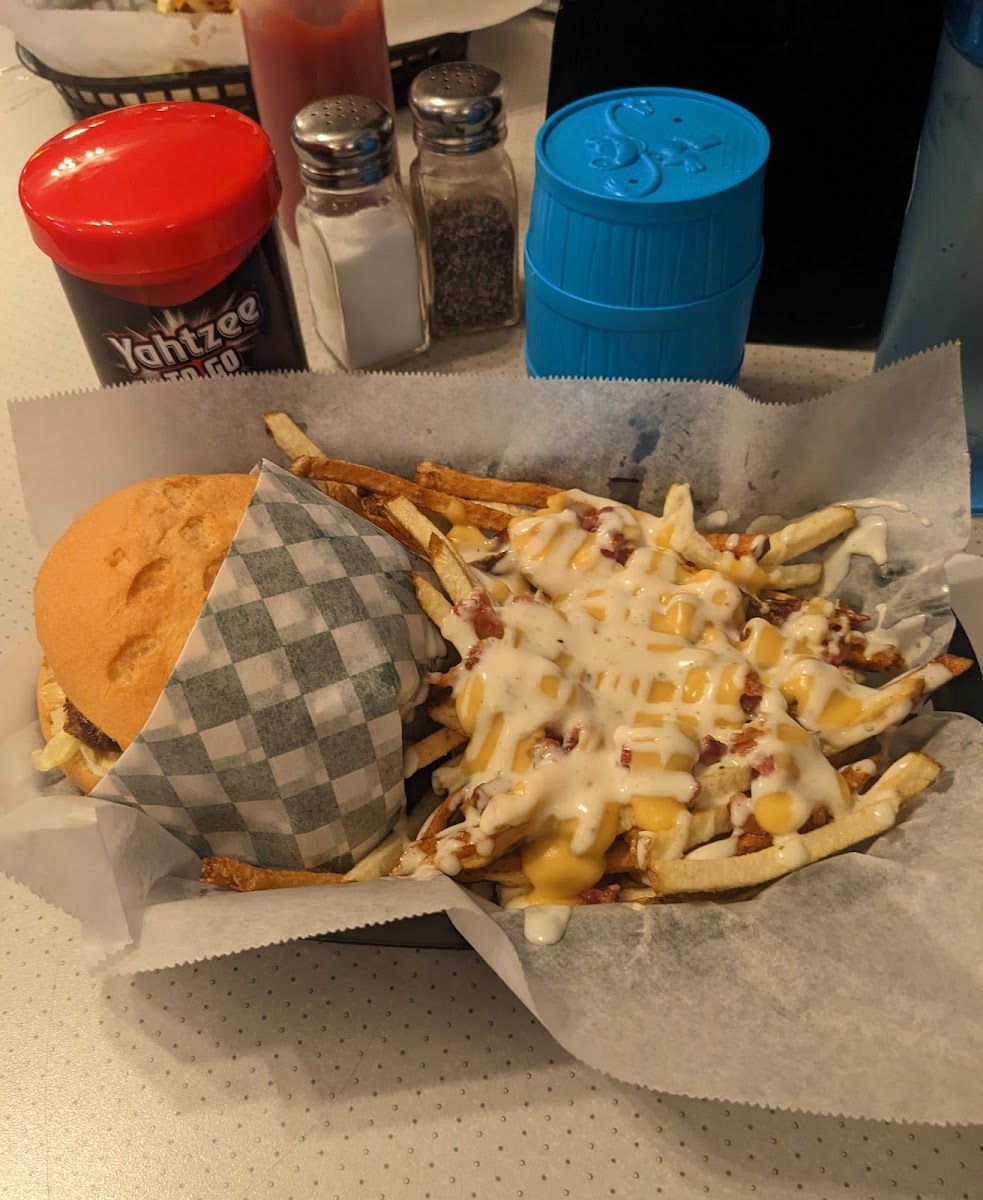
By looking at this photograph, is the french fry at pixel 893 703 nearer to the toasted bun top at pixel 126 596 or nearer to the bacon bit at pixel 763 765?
the bacon bit at pixel 763 765

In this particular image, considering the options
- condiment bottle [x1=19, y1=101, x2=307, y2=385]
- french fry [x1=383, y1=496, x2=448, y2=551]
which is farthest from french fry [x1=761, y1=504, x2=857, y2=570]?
condiment bottle [x1=19, y1=101, x2=307, y2=385]

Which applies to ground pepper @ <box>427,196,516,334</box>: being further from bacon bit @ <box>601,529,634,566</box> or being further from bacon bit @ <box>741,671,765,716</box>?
bacon bit @ <box>741,671,765,716</box>

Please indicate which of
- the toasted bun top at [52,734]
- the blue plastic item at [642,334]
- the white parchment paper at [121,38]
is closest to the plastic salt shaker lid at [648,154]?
the blue plastic item at [642,334]

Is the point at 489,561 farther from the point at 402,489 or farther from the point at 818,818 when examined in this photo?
the point at 818,818

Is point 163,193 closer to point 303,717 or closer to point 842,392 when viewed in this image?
point 303,717

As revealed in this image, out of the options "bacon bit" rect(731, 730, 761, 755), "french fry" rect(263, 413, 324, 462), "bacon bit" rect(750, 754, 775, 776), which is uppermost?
"french fry" rect(263, 413, 324, 462)

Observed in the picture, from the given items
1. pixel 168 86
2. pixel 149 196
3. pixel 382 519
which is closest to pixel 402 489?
pixel 382 519
